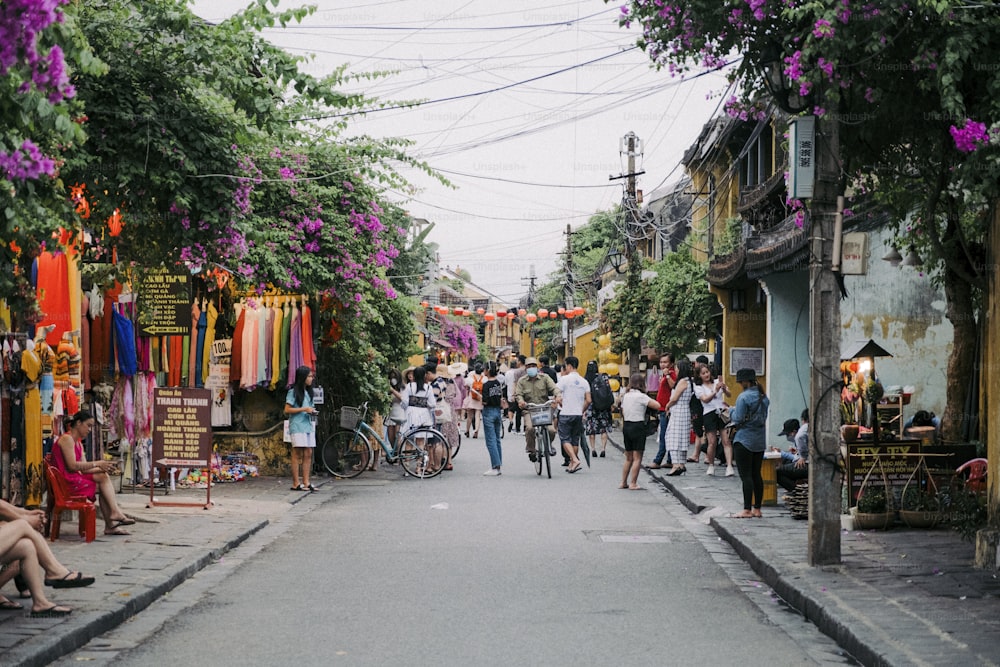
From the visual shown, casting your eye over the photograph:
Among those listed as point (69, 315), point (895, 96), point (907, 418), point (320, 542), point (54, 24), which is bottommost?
point (320, 542)

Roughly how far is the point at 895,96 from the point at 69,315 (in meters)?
8.55

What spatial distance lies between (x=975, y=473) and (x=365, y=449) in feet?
35.8

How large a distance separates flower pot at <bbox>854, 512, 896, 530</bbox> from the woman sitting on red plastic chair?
7.59 metres

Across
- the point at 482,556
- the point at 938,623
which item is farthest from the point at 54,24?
the point at 482,556

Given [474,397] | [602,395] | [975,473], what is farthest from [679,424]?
[474,397]

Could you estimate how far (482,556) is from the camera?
11.7 metres

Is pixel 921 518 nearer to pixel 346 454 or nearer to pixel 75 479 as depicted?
pixel 75 479

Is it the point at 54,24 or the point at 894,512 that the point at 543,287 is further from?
the point at 54,24

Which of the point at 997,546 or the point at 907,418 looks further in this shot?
the point at 907,418

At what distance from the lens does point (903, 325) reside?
61.0 ft

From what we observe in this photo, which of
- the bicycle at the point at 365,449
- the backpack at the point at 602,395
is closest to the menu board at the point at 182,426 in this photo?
the bicycle at the point at 365,449

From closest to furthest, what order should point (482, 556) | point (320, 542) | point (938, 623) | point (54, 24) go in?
point (54, 24) < point (938, 623) < point (482, 556) < point (320, 542)

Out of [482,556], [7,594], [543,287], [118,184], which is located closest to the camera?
[7,594]

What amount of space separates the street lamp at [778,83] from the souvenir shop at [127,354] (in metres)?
6.20
